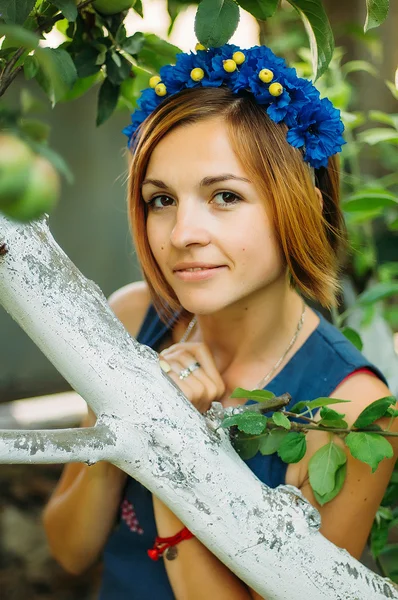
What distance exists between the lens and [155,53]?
60.6 inches

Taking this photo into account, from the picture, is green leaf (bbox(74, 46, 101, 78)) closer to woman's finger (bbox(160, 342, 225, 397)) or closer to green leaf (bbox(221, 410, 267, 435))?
woman's finger (bbox(160, 342, 225, 397))

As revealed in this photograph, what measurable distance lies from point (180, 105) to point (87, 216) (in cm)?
332

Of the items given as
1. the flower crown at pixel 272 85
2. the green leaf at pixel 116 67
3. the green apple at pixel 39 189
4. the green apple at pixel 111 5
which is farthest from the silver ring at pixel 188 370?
the green apple at pixel 39 189

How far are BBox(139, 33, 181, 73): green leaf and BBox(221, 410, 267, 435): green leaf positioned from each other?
0.74m

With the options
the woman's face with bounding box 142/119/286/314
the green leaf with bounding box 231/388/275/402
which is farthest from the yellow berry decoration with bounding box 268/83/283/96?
the green leaf with bounding box 231/388/275/402

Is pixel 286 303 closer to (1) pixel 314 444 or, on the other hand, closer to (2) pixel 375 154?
(1) pixel 314 444

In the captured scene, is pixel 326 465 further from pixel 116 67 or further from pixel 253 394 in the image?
pixel 116 67

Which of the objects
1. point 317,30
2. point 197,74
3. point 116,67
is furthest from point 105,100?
point 317,30

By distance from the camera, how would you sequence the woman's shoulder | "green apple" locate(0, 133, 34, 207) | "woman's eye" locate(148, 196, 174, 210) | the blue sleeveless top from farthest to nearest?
the woman's shoulder → the blue sleeveless top → "woman's eye" locate(148, 196, 174, 210) → "green apple" locate(0, 133, 34, 207)

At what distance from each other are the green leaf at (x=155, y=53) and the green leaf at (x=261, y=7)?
0.30 meters

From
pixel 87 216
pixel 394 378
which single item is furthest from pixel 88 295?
pixel 87 216

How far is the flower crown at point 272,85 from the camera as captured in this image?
4.52 ft

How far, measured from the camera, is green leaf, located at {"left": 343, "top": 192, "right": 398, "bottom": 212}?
1.72 metres

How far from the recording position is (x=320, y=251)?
1.49 metres
